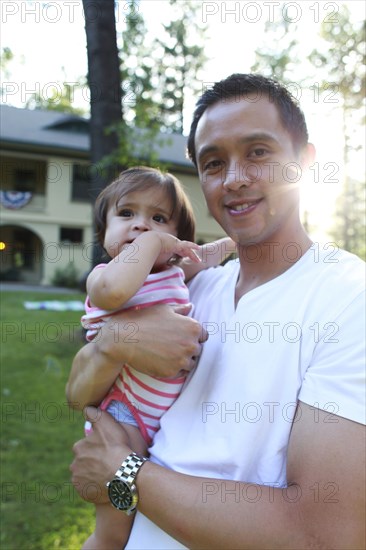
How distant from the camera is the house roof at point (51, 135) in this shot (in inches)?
868

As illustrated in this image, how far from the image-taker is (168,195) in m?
2.48

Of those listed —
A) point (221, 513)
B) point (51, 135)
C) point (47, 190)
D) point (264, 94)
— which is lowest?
point (47, 190)

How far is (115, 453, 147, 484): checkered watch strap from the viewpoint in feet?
5.76

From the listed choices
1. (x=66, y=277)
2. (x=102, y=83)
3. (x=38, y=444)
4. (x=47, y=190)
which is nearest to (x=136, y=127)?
(x=102, y=83)

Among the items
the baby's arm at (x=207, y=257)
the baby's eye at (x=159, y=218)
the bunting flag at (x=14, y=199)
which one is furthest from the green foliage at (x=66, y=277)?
the baby's eye at (x=159, y=218)

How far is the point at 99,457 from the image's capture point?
1.93 m

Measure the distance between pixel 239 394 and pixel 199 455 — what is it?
0.75ft

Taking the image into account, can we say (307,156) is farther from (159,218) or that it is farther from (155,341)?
(155,341)

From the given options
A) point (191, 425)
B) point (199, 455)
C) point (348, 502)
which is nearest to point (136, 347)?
point (191, 425)

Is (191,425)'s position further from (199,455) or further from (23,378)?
Result: (23,378)

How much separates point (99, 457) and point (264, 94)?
1.48 m

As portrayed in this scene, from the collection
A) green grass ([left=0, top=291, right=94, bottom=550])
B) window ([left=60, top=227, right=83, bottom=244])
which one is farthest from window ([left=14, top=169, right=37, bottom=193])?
green grass ([left=0, top=291, right=94, bottom=550])

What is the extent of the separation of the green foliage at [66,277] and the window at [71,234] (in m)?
2.93

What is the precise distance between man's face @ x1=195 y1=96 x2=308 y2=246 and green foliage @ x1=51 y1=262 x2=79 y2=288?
67.9 ft
